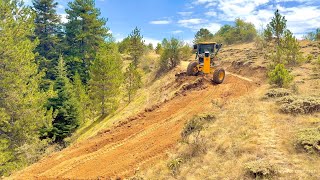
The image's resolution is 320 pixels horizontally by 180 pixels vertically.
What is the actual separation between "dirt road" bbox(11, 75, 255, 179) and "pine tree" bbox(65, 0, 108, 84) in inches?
908

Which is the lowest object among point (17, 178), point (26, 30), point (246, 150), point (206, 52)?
point (17, 178)

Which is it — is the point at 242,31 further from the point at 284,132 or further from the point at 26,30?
the point at 284,132

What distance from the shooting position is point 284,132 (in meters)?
8.92

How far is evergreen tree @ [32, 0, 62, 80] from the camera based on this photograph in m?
36.0

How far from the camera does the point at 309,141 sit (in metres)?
7.62

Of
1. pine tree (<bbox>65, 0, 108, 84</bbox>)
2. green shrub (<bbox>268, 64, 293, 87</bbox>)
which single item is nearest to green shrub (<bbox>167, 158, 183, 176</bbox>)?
green shrub (<bbox>268, 64, 293, 87</bbox>)

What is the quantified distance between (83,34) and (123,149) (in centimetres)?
2784

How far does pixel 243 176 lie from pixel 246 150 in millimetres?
1442

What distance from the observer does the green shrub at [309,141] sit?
7449 mm

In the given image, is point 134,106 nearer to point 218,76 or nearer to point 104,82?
point 104,82

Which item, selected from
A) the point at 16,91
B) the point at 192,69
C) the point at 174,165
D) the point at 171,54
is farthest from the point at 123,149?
the point at 171,54

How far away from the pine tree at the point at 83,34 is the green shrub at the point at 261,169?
32.3 m

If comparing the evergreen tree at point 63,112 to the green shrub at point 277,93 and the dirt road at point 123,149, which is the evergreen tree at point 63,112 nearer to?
the dirt road at point 123,149

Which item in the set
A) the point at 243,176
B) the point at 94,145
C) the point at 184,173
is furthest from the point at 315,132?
the point at 94,145
